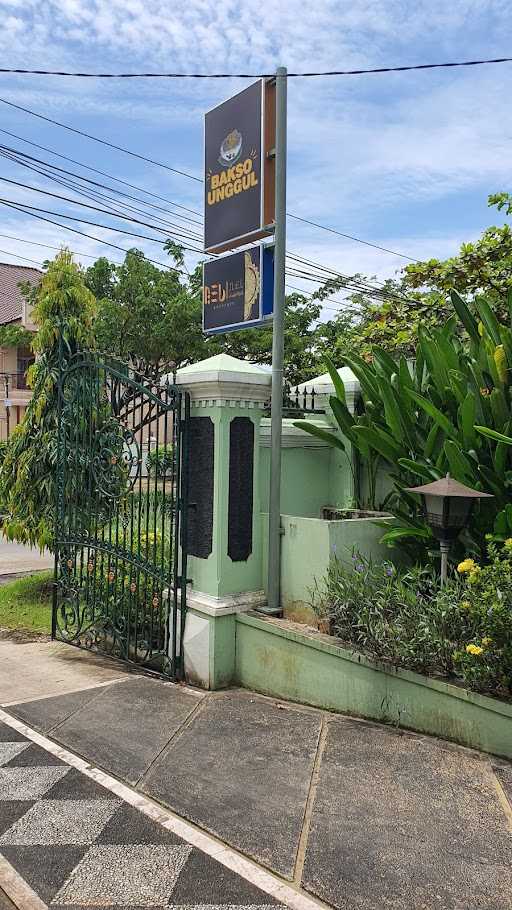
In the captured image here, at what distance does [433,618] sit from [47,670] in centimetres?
354

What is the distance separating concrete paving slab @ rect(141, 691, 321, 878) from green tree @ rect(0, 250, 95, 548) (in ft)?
16.0

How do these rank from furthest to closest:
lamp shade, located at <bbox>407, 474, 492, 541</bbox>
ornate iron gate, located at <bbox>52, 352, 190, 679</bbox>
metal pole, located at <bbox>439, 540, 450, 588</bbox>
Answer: ornate iron gate, located at <bbox>52, 352, 190, 679</bbox>, metal pole, located at <bbox>439, 540, 450, 588</bbox>, lamp shade, located at <bbox>407, 474, 492, 541</bbox>

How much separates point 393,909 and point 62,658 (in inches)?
180

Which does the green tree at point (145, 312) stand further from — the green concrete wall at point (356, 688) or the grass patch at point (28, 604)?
the green concrete wall at point (356, 688)

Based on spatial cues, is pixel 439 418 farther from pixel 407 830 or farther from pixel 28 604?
pixel 28 604

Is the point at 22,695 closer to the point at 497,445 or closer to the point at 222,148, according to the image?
the point at 497,445

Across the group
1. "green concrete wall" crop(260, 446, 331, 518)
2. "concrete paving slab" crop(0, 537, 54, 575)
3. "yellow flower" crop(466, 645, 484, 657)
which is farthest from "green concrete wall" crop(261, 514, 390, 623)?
"concrete paving slab" crop(0, 537, 54, 575)

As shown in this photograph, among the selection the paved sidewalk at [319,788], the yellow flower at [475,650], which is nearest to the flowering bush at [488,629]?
the yellow flower at [475,650]

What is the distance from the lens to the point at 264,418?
6.09 m

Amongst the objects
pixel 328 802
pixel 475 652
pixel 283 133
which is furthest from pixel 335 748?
pixel 283 133

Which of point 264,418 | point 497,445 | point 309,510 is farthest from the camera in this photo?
point 309,510

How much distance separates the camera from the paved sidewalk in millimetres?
2975

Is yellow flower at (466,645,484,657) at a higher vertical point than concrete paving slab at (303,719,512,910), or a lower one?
higher

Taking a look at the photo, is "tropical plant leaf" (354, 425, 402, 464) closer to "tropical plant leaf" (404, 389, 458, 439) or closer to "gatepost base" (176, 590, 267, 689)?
"tropical plant leaf" (404, 389, 458, 439)
